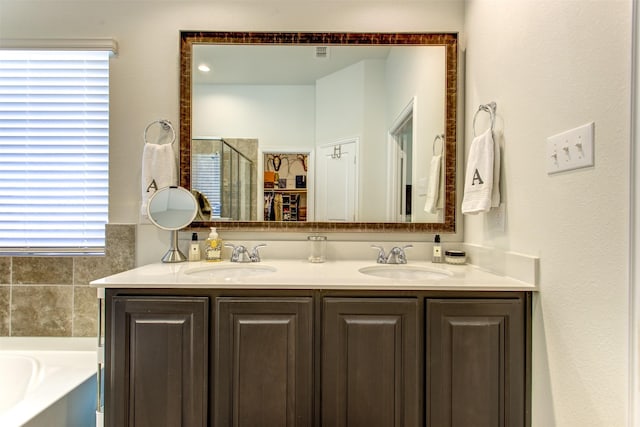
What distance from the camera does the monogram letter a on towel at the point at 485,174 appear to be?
134cm

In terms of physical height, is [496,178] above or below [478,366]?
above

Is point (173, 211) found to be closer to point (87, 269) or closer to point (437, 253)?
point (87, 269)

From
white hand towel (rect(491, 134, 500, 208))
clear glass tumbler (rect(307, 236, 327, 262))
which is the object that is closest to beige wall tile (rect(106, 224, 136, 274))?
clear glass tumbler (rect(307, 236, 327, 262))

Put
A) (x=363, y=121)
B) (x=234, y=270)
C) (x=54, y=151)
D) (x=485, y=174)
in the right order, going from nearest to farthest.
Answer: (x=485, y=174) → (x=234, y=270) → (x=363, y=121) → (x=54, y=151)

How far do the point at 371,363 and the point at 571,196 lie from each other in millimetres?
870

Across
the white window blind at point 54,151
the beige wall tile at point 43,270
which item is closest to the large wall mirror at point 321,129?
the white window blind at point 54,151

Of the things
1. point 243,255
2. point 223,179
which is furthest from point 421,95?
point 243,255

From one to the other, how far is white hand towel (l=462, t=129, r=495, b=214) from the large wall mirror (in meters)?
0.26

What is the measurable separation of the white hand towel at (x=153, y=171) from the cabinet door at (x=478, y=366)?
4.89 feet

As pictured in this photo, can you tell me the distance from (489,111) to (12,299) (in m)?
2.72

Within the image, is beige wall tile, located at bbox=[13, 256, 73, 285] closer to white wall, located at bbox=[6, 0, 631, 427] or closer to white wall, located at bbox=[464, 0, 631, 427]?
white wall, located at bbox=[6, 0, 631, 427]

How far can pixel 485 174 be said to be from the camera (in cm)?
135

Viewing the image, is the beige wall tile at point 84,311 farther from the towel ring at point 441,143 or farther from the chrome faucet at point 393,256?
the towel ring at point 441,143

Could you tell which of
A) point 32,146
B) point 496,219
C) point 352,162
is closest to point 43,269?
point 32,146
